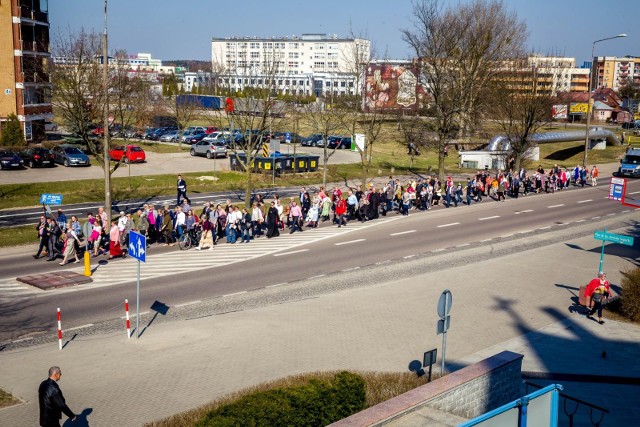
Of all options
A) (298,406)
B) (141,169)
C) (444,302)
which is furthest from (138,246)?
(141,169)

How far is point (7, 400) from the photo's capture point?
42.4ft

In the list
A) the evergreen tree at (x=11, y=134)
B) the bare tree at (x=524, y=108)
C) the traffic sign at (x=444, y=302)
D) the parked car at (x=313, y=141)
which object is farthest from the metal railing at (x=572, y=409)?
the parked car at (x=313, y=141)

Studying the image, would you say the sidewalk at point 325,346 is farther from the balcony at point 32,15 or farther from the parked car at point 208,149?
the balcony at point 32,15

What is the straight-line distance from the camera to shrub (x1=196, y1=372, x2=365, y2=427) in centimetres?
970

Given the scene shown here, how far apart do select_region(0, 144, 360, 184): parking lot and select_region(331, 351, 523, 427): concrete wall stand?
3368 centimetres

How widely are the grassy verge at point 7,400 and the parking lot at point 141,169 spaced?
98.8 ft

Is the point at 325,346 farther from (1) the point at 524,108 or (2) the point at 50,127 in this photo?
(2) the point at 50,127

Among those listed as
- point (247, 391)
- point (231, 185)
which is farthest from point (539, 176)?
point (247, 391)

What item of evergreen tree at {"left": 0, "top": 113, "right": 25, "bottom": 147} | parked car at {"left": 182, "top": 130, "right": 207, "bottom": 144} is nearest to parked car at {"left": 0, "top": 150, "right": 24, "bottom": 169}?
evergreen tree at {"left": 0, "top": 113, "right": 25, "bottom": 147}

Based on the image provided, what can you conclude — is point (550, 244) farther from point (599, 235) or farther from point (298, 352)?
point (298, 352)

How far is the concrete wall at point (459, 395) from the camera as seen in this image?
9.75m

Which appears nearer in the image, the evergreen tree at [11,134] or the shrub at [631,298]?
the shrub at [631,298]

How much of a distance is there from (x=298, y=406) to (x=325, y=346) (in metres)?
6.15

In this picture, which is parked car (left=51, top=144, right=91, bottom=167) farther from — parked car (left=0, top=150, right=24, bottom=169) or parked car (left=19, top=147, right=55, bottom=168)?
parked car (left=0, top=150, right=24, bottom=169)
